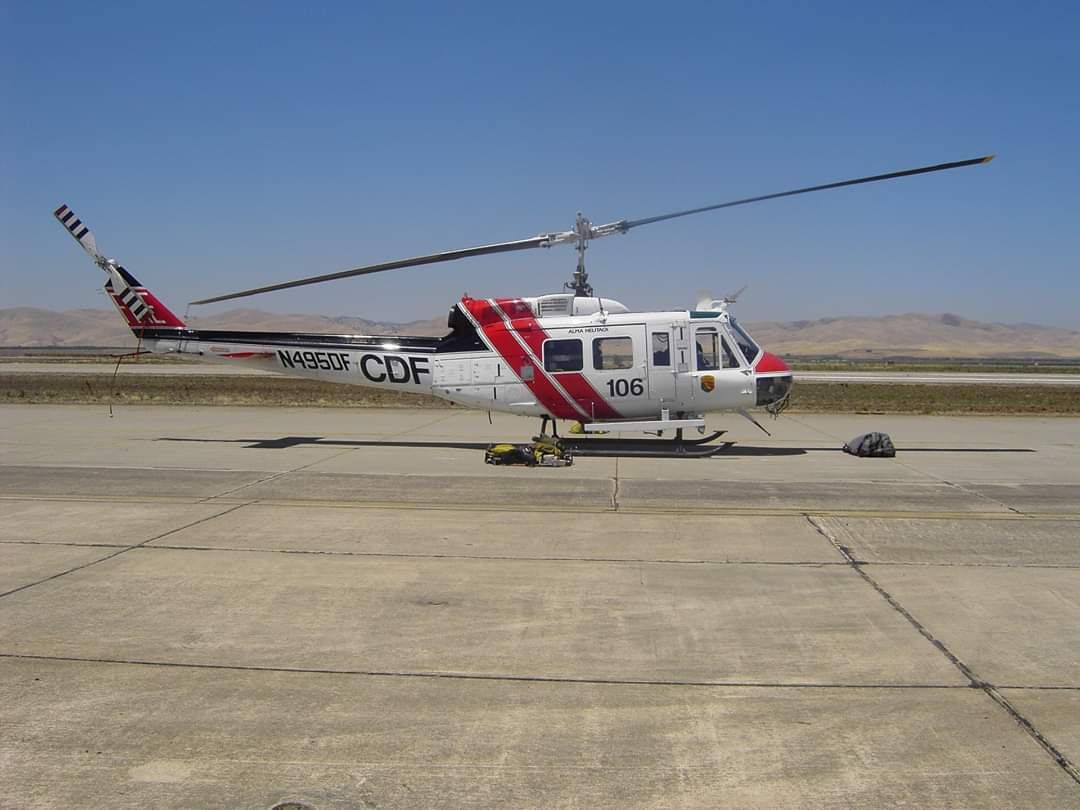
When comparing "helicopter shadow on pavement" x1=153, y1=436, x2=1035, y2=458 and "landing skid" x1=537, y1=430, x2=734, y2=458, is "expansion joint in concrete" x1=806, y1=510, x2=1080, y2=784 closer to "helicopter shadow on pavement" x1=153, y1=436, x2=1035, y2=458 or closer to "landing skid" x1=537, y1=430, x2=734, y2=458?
"landing skid" x1=537, y1=430, x2=734, y2=458

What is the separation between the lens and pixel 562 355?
1566 cm

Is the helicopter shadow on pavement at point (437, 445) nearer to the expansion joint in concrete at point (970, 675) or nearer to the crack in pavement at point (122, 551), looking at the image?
the crack in pavement at point (122, 551)

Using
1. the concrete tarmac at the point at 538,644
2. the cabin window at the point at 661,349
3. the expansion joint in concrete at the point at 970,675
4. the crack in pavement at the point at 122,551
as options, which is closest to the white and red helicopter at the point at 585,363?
the cabin window at the point at 661,349

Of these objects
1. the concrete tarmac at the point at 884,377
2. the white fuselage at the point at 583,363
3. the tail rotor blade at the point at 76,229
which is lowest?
the concrete tarmac at the point at 884,377

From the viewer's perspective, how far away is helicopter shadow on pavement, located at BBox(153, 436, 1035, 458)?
1605 centimetres

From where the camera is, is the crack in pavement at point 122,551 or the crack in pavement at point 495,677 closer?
the crack in pavement at point 495,677

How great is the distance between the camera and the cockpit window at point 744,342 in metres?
15.6

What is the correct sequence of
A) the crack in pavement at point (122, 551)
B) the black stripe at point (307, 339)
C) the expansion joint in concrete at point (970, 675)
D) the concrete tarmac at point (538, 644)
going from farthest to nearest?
the black stripe at point (307, 339), the crack in pavement at point (122, 551), the expansion joint in concrete at point (970, 675), the concrete tarmac at point (538, 644)

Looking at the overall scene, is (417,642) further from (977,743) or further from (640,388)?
(640,388)

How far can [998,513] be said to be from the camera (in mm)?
10453

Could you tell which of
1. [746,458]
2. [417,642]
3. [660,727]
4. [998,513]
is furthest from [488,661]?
[746,458]

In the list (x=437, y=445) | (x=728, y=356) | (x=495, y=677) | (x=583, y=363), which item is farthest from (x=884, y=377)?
(x=495, y=677)

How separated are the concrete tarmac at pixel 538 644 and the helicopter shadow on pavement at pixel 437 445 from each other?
3567mm

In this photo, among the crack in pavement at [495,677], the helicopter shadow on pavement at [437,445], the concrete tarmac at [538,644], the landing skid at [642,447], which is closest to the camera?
the concrete tarmac at [538,644]
